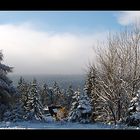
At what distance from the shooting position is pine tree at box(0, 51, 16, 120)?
24.4ft

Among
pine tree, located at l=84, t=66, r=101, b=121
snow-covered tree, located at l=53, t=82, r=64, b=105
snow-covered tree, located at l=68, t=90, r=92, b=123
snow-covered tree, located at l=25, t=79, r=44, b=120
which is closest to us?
snow-covered tree, located at l=25, t=79, r=44, b=120

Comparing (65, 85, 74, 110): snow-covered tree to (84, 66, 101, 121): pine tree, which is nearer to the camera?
(65, 85, 74, 110): snow-covered tree

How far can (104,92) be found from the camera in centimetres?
1084

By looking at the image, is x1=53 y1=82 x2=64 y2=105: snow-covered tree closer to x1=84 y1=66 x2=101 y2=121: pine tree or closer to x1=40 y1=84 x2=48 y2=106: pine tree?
x1=40 y1=84 x2=48 y2=106: pine tree

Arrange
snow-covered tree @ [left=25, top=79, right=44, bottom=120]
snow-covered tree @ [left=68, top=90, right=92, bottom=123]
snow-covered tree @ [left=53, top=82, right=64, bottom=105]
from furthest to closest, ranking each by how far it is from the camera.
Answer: snow-covered tree @ [left=68, top=90, right=92, bottom=123]
snow-covered tree @ [left=53, top=82, right=64, bottom=105]
snow-covered tree @ [left=25, top=79, right=44, bottom=120]

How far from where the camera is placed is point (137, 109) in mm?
8016

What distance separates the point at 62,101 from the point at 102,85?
11.1ft

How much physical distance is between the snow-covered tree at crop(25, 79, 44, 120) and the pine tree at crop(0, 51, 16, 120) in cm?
39

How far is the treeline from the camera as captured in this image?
7.44 m

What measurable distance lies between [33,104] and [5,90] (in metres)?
1.54

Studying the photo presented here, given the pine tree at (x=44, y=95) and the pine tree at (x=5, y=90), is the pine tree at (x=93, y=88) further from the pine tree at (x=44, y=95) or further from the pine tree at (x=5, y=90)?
the pine tree at (x=5, y=90)
